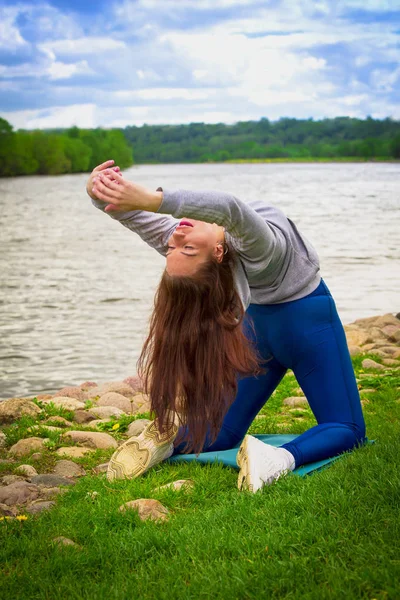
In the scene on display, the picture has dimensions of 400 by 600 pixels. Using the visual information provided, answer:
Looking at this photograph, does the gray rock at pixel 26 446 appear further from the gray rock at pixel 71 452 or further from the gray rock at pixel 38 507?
the gray rock at pixel 38 507

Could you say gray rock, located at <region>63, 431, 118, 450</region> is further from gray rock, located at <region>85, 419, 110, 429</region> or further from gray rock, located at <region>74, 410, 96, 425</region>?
gray rock, located at <region>74, 410, 96, 425</region>

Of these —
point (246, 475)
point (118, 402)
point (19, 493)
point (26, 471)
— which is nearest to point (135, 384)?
point (118, 402)

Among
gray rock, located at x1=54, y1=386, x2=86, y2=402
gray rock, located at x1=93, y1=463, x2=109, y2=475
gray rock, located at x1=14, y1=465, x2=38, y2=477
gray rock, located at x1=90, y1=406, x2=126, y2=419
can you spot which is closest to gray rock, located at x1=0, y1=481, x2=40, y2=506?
gray rock, located at x1=14, y1=465, x2=38, y2=477

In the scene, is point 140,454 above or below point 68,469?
above

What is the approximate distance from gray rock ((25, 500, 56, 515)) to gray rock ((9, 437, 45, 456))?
1066mm

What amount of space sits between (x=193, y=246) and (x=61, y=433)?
86.9 inches

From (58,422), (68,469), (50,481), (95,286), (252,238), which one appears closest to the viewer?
(252,238)

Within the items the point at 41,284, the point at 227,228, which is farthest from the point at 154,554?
the point at 41,284

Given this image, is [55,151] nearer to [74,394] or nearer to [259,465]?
[74,394]

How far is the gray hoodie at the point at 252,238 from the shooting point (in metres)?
3.18

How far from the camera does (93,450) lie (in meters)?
5.04

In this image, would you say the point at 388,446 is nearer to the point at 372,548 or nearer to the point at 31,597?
the point at 372,548

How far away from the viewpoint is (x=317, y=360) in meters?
4.00

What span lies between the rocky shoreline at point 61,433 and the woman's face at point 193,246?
1084mm
